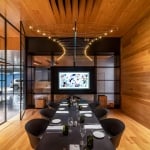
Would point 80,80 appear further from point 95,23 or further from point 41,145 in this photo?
point 41,145

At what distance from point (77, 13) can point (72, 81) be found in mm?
2902

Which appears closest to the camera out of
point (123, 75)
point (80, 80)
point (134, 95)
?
point (134, 95)

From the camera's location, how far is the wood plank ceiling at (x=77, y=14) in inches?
197

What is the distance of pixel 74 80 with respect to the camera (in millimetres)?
7637

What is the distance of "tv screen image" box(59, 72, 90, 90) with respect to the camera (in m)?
7.61

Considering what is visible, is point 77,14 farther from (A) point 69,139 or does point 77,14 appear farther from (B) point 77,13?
(A) point 69,139

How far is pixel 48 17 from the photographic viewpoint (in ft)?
20.1

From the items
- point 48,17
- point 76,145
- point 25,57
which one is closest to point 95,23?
point 48,17

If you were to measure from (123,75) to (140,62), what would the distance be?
82.6 inches

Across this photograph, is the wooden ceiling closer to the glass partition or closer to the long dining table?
the glass partition

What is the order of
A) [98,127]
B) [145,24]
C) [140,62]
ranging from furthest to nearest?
[140,62]
[145,24]
[98,127]

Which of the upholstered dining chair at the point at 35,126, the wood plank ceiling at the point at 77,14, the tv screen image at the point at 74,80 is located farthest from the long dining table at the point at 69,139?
the tv screen image at the point at 74,80

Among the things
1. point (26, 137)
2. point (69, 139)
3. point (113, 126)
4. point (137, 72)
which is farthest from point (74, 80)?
point (69, 139)

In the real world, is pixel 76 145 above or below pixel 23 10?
below
